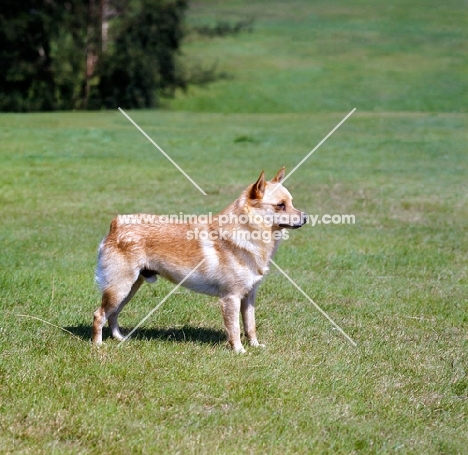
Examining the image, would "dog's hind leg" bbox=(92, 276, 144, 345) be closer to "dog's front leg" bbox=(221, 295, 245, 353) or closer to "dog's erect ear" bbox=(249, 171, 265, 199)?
"dog's front leg" bbox=(221, 295, 245, 353)

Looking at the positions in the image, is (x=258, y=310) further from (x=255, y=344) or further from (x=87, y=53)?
(x=87, y=53)

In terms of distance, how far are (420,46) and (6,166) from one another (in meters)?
44.4

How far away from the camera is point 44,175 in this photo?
19.9m

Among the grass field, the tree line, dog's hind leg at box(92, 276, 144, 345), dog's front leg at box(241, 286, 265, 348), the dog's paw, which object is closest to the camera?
the grass field

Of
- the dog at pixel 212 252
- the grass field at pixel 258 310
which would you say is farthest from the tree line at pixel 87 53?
the dog at pixel 212 252

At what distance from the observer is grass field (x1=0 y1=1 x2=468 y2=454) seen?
5.89 meters

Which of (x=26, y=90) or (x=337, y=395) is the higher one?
(x=337, y=395)

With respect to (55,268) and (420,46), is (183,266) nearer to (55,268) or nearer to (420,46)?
(55,268)

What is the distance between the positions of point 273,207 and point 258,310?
193 cm

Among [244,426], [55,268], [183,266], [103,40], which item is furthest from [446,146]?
[103,40]

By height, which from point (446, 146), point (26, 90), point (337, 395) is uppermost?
point (337, 395)

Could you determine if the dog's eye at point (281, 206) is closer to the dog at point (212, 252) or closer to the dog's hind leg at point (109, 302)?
the dog at point (212, 252)

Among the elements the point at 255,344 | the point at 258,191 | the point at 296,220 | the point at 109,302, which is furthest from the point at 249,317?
the point at 109,302

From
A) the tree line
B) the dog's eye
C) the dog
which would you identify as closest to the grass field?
the dog
